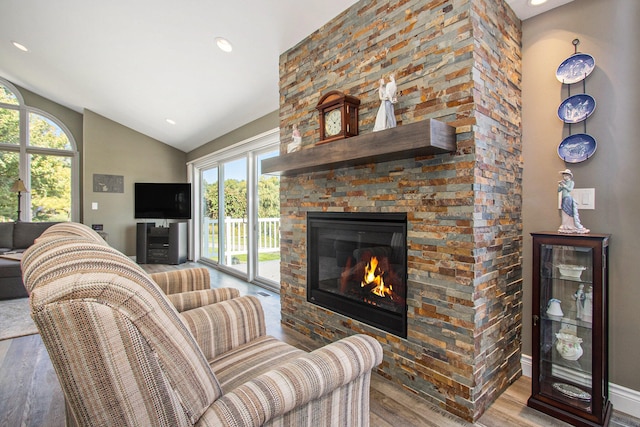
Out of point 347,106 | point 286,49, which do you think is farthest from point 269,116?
point 347,106

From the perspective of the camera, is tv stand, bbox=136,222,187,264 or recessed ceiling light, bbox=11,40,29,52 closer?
recessed ceiling light, bbox=11,40,29,52

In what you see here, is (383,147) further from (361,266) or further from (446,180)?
(361,266)

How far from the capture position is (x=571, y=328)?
1812mm

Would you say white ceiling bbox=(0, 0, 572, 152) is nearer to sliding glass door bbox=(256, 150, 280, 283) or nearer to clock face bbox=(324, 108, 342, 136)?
clock face bbox=(324, 108, 342, 136)

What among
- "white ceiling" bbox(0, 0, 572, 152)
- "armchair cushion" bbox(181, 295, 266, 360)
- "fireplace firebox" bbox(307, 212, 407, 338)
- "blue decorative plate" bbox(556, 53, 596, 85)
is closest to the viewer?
"armchair cushion" bbox(181, 295, 266, 360)

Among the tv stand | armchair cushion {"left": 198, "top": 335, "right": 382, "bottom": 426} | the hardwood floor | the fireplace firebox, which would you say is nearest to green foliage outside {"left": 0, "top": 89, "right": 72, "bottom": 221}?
the tv stand

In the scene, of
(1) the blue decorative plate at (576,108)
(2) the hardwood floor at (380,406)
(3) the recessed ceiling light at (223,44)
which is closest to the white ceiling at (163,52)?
(3) the recessed ceiling light at (223,44)

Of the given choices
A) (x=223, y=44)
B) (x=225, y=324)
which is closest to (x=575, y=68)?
(x=225, y=324)

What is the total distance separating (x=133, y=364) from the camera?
699mm

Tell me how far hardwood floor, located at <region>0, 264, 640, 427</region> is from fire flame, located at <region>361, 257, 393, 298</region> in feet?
1.79

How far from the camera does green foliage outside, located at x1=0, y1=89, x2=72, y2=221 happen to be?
5422mm

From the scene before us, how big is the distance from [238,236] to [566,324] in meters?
4.68

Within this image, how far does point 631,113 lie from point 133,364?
2470mm

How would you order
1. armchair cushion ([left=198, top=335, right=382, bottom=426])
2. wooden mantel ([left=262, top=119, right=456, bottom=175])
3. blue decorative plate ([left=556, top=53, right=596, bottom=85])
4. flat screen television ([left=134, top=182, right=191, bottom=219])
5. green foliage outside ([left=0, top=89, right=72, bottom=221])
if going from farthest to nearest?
1. flat screen television ([left=134, top=182, right=191, bottom=219])
2. green foliage outside ([left=0, top=89, right=72, bottom=221])
3. blue decorative plate ([left=556, top=53, right=596, bottom=85])
4. wooden mantel ([left=262, top=119, right=456, bottom=175])
5. armchair cushion ([left=198, top=335, right=382, bottom=426])
